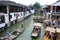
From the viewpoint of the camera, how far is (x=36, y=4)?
344 ft

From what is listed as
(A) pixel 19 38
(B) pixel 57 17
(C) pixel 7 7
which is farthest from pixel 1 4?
(B) pixel 57 17

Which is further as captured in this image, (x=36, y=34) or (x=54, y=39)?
(x=36, y=34)

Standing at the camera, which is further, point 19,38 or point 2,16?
point 2,16

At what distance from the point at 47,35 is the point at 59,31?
3.97m

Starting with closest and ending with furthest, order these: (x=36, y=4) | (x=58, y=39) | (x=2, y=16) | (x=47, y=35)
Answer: (x=58, y=39) → (x=47, y=35) → (x=2, y=16) → (x=36, y=4)

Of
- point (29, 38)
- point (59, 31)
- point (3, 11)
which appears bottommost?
point (29, 38)

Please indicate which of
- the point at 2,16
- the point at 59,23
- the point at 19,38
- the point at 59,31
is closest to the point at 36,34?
the point at 19,38

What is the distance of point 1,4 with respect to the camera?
29938 millimetres

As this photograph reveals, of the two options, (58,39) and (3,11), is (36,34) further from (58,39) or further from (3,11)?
(3,11)

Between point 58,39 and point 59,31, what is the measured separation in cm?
101

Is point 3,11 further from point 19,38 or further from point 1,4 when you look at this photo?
point 19,38

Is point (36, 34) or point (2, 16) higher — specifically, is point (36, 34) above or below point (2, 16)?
below

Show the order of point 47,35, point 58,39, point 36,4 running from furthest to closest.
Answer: point 36,4 < point 47,35 < point 58,39

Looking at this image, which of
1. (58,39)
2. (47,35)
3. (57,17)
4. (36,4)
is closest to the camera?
(58,39)
